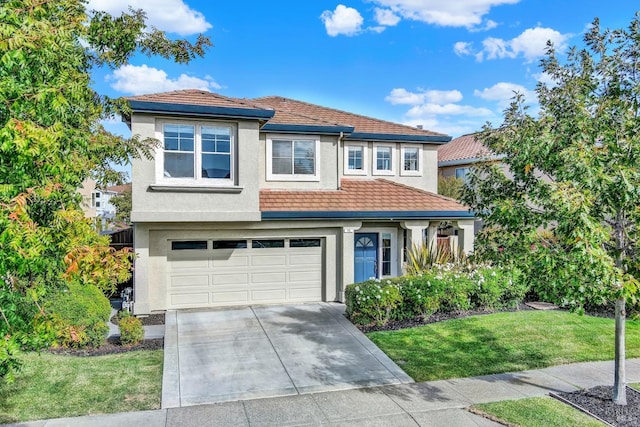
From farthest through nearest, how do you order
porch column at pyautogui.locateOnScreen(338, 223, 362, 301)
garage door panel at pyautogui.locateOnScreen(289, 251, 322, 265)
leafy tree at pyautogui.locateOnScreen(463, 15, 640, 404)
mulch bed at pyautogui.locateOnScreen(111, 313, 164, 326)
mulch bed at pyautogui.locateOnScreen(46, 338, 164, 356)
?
garage door panel at pyautogui.locateOnScreen(289, 251, 322, 265) → porch column at pyautogui.locateOnScreen(338, 223, 362, 301) → mulch bed at pyautogui.locateOnScreen(111, 313, 164, 326) → mulch bed at pyautogui.locateOnScreen(46, 338, 164, 356) → leafy tree at pyautogui.locateOnScreen(463, 15, 640, 404)

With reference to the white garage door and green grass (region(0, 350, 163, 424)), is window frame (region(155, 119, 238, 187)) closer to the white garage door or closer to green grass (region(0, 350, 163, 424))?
the white garage door

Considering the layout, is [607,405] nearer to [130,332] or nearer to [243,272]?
[130,332]

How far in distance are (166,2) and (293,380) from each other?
26.5 feet

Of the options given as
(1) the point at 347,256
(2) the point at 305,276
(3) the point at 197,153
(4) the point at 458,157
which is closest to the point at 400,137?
(1) the point at 347,256

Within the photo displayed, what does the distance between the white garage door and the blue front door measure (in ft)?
5.38

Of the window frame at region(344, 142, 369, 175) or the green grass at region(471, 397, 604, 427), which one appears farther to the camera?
the window frame at region(344, 142, 369, 175)

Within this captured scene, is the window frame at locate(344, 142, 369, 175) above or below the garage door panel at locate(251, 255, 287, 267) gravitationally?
above

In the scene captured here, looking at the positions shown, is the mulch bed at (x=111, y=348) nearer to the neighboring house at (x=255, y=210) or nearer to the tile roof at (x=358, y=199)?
the neighboring house at (x=255, y=210)

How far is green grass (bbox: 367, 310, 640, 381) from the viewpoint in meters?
9.16

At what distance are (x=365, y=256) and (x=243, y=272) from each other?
4.48m

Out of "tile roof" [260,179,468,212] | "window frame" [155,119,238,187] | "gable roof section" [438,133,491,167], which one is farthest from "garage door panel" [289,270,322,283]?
"gable roof section" [438,133,491,167]

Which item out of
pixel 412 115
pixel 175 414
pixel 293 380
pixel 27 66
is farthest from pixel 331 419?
pixel 412 115

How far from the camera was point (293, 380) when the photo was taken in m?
8.49

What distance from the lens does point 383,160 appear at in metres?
18.6
